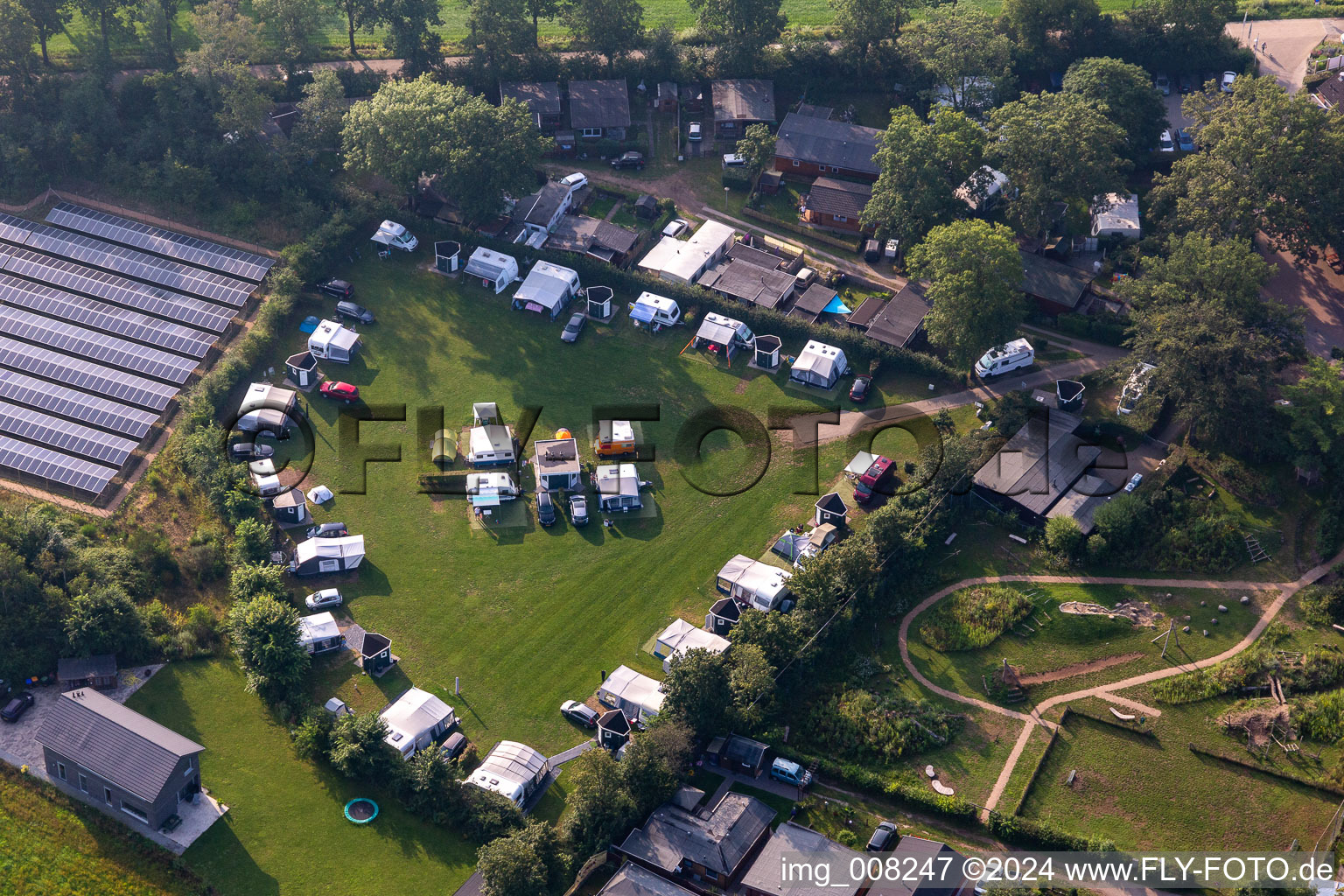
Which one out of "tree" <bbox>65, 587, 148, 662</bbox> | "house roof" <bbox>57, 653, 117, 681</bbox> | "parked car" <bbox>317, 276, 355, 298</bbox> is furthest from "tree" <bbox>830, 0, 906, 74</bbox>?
"house roof" <bbox>57, 653, 117, 681</bbox>

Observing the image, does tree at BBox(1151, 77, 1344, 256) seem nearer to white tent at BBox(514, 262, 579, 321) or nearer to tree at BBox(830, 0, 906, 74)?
tree at BBox(830, 0, 906, 74)

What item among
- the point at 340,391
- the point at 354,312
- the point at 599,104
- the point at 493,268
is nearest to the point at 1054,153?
the point at 599,104

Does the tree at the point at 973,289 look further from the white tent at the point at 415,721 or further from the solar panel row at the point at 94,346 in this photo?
the solar panel row at the point at 94,346

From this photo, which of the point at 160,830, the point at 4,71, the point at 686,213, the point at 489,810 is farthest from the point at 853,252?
the point at 4,71

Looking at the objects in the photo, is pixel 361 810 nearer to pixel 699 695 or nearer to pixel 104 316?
pixel 699 695

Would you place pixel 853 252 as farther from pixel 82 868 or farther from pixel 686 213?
pixel 82 868
